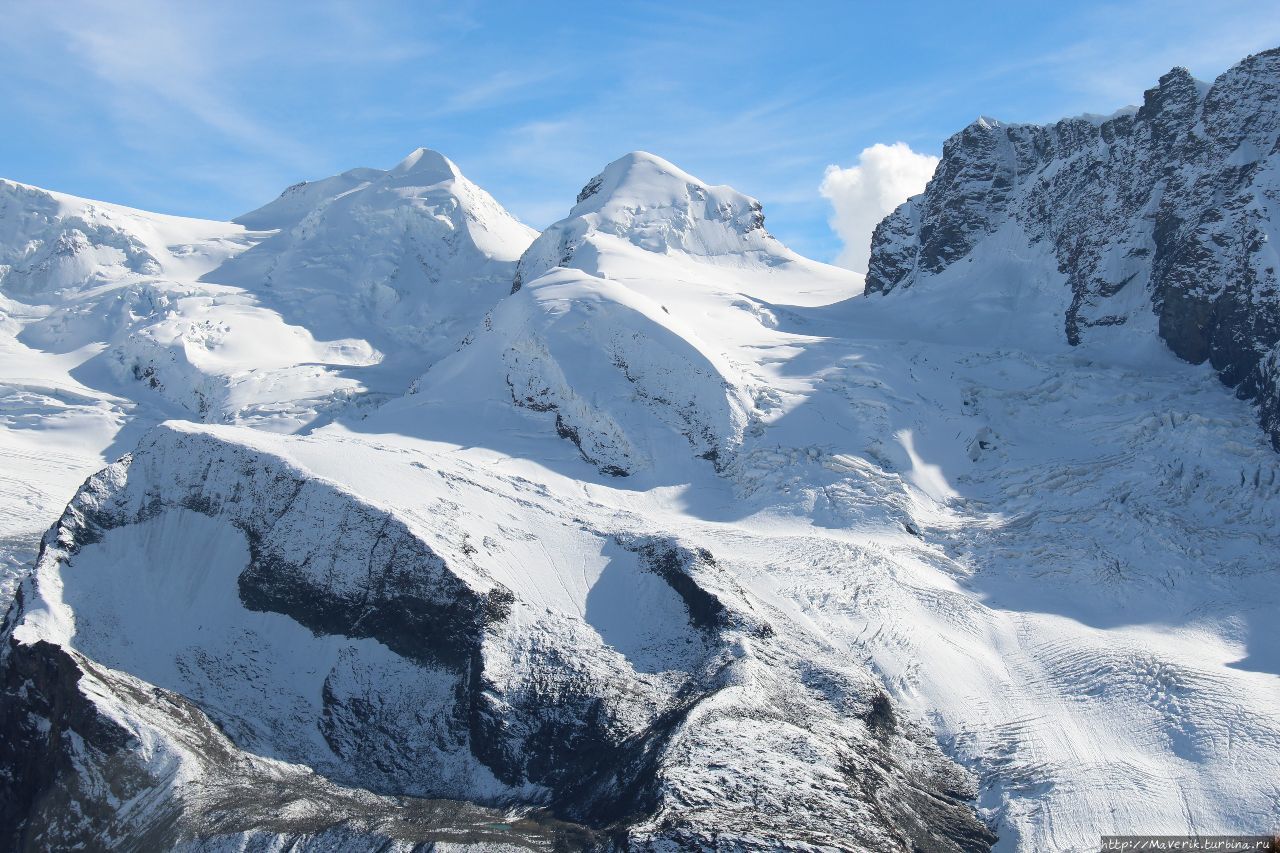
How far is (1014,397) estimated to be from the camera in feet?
311

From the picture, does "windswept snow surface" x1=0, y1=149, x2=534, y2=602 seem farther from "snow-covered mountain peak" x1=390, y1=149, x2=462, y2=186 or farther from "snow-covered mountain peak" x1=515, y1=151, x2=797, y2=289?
"snow-covered mountain peak" x1=515, y1=151, x2=797, y2=289

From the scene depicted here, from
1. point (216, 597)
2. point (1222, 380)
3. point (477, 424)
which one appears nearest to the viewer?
point (216, 597)

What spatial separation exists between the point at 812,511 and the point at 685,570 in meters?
18.3

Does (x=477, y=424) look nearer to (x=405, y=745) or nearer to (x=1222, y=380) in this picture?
(x=405, y=745)

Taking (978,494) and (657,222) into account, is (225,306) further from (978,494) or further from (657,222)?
(978,494)

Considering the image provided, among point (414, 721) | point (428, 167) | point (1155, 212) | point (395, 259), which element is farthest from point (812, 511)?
point (428, 167)

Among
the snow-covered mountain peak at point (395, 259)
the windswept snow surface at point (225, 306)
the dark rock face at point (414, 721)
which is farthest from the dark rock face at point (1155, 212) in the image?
the windswept snow surface at point (225, 306)

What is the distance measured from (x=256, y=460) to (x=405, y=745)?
1865 cm

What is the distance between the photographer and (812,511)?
79375 millimetres

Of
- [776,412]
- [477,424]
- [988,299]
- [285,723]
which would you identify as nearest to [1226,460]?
[776,412]

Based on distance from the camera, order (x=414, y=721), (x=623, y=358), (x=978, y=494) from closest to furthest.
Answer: (x=414, y=721) → (x=978, y=494) → (x=623, y=358)

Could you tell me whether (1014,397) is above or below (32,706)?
above

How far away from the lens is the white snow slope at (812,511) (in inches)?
2199

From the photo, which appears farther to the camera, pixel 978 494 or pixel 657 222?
pixel 657 222
